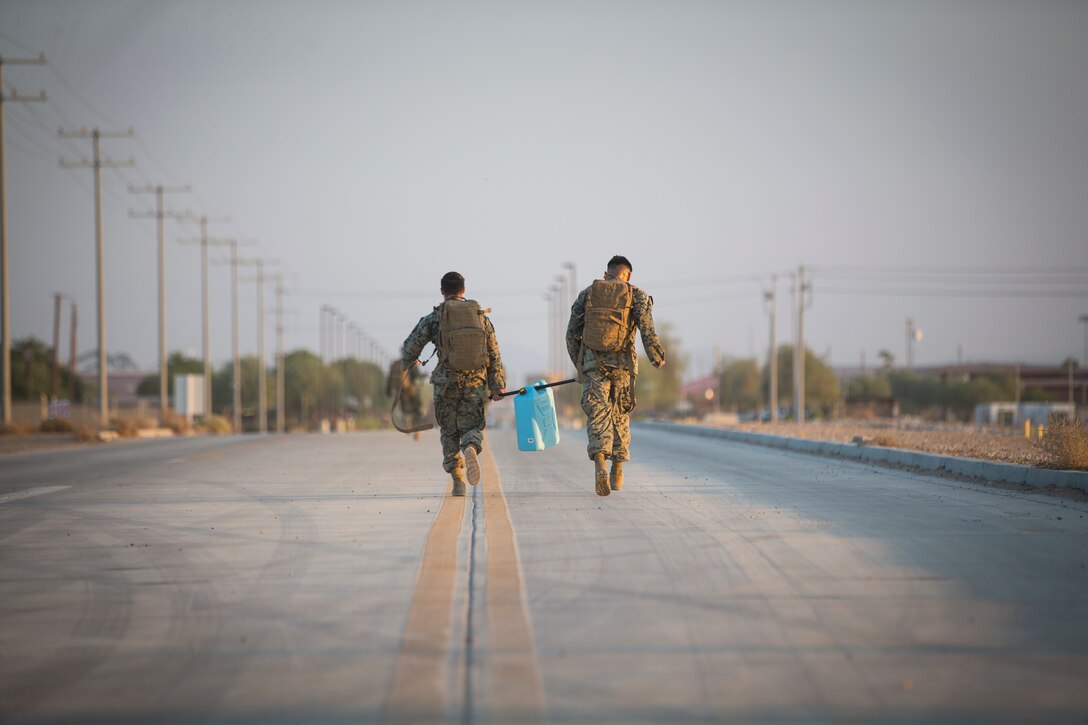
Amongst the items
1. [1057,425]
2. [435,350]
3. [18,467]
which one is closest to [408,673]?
[435,350]

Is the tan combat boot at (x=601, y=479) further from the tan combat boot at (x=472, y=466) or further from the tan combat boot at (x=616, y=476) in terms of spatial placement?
the tan combat boot at (x=472, y=466)

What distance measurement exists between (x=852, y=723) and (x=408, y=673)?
5.42 feet

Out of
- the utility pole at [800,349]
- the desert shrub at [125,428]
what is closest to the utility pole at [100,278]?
the desert shrub at [125,428]

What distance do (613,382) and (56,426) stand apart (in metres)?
33.9

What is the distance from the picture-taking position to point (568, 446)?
74.2 feet

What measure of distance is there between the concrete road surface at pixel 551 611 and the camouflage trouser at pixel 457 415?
82 cm

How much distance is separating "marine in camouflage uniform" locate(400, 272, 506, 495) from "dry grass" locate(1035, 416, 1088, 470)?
6273 mm

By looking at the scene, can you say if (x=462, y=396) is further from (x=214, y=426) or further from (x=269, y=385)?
(x=269, y=385)

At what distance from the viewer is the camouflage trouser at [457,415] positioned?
11555 mm

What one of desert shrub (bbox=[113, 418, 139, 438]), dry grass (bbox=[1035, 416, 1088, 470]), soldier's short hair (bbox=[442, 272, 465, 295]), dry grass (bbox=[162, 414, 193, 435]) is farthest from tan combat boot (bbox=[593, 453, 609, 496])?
dry grass (bbox=[162, 414, 193, 435])

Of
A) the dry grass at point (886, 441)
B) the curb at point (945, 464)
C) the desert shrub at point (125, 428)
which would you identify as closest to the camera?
the curb at point (945, 464)

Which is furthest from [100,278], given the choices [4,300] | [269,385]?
[269,385]

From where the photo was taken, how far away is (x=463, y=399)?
38.2 ft

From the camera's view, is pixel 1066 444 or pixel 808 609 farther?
pixel 1066 444
